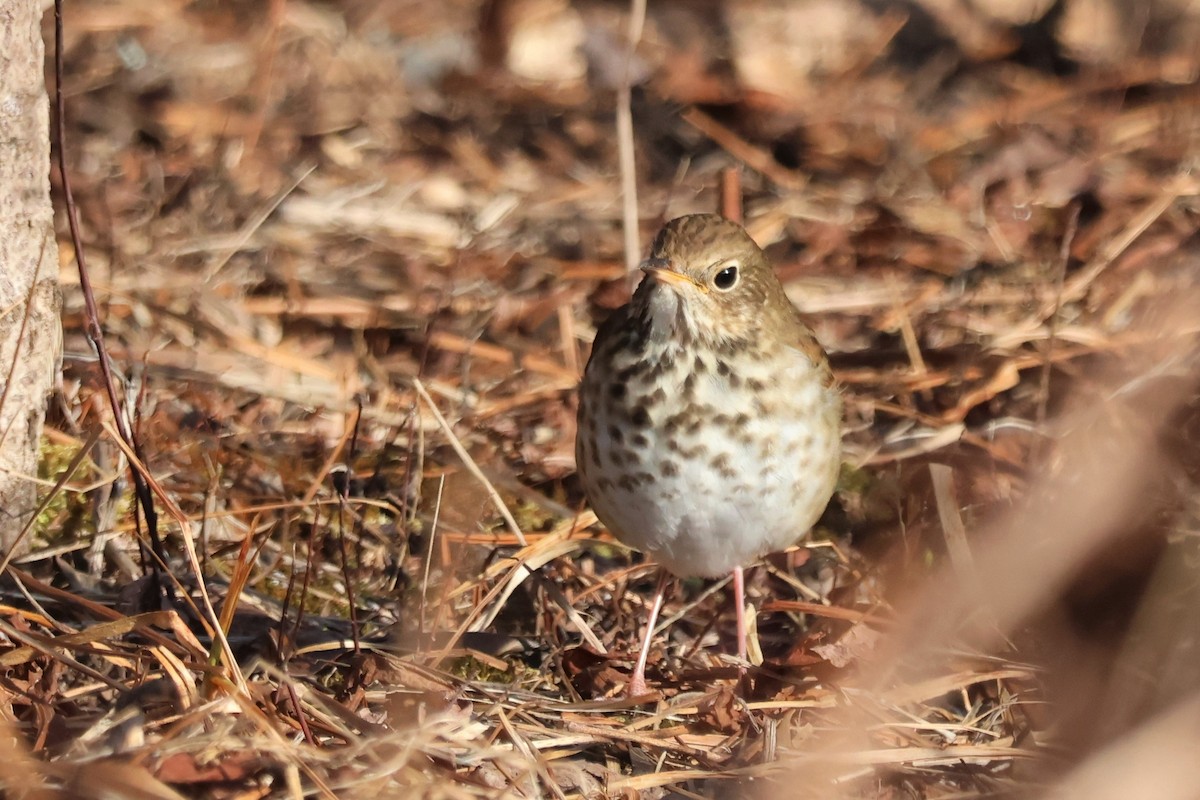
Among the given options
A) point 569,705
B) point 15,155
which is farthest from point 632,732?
point 15,155

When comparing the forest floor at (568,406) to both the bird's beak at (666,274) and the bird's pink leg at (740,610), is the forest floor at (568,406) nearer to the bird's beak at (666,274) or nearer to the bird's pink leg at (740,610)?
the bird's pink leg at (740,610)

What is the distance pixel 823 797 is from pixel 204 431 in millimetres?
2281

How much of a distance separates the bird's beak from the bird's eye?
0.06m

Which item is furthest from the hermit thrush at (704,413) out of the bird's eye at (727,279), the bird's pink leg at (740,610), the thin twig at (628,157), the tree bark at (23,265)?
the tree bark at (23,265)

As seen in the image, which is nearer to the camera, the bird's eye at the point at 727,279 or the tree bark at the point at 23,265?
the tree bark at the point at 23,265

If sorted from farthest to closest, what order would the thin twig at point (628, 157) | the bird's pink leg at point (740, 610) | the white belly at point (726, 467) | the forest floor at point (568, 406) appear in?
the thin twig at point (628, 157)
the bird's pink leg at point (740, 610)
the white belly at point (726, 467)
the forest floor at point (568, 406)

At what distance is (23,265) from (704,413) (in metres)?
1.47

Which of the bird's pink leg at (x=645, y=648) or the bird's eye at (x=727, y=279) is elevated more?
the bird's eye at (x=727, y=279)

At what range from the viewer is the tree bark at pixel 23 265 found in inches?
110

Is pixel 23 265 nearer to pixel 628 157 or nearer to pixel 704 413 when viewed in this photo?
pixel 704 413

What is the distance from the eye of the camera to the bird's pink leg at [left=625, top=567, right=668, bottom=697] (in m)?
3.11

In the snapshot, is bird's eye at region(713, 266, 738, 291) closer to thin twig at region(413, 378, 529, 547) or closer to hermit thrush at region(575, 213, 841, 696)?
hermit thrush at region(575, 213, 841, 696)

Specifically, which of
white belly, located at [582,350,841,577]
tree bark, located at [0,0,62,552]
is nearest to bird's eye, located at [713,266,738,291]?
white belly, located at [582,350,841,577]

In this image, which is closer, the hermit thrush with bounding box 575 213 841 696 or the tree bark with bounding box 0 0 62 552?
the tree bark with bounding box 0 0 62 552
